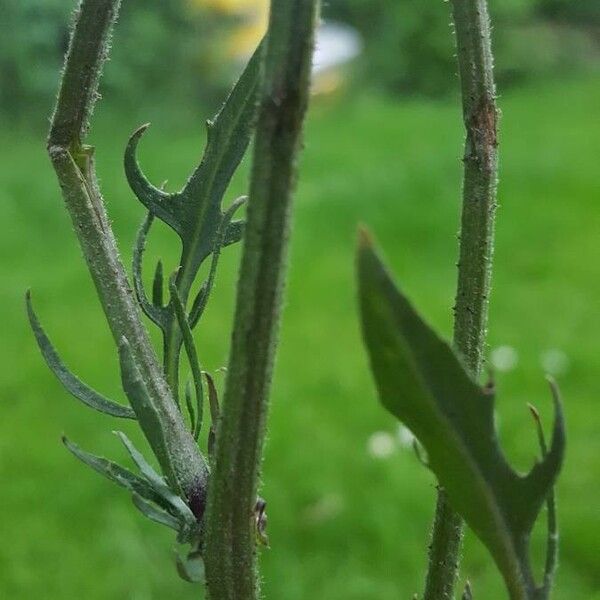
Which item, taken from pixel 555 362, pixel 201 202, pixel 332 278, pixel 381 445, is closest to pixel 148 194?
pixel 201 202

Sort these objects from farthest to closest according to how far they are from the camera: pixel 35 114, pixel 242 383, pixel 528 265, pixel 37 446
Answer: pixel 35 114
pixel 528 265
pixel 37 446
pixel 242 383

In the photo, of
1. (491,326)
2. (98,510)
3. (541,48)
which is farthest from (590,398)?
(541,48)

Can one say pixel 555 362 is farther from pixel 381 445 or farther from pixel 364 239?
pixel 364 239

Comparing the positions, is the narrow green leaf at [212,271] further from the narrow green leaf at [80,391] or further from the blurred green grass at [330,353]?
the blurred green grass at [330,353]

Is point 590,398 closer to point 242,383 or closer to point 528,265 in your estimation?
point 528,265

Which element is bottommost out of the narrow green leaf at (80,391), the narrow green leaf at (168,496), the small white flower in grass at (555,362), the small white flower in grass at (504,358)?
the small white flower in grass at (504,358)

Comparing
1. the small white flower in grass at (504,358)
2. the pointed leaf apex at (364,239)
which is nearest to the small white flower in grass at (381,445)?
the small white flower in grass at (504,358)
